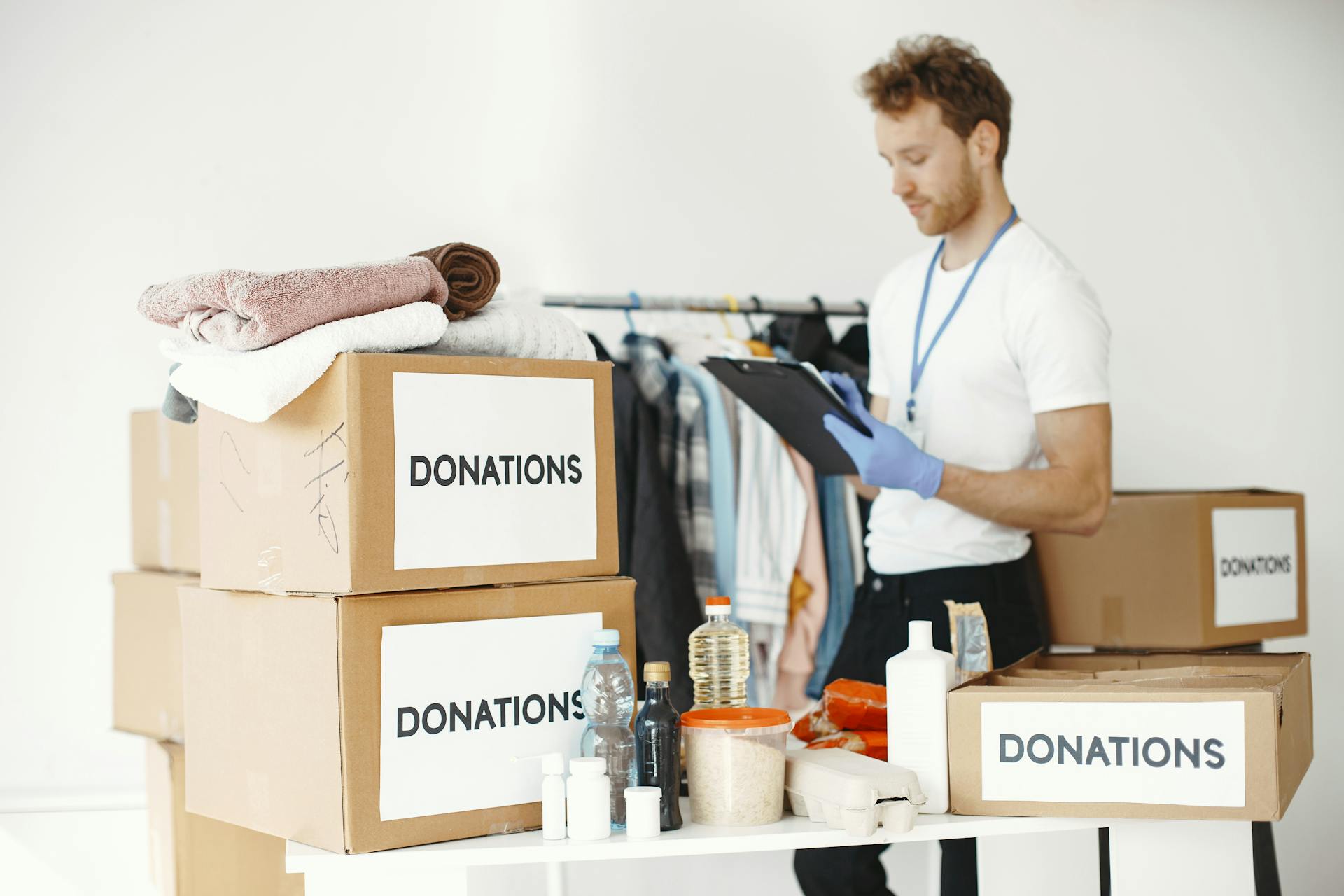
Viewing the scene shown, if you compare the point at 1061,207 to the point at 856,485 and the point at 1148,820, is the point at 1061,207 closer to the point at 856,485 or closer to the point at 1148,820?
the point at 856,485

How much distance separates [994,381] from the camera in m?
1.96

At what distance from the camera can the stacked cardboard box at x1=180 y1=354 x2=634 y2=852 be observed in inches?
44.4

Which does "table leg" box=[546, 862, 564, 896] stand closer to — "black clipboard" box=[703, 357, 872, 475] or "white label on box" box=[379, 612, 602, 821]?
"black clipboard" box=[703, 357, 872, 475]

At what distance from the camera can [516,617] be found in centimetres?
121

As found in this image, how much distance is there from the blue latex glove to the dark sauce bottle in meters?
0.75

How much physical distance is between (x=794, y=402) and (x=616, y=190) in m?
1.12

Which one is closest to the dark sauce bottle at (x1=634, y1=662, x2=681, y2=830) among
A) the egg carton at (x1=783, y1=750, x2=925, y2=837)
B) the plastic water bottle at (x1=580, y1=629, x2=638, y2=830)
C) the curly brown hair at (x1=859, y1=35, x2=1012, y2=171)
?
the plastic water bottle at (x1=580, y1=629, x2=638, y2=830)

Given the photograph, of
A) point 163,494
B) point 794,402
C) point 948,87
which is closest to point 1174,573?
point 794,402

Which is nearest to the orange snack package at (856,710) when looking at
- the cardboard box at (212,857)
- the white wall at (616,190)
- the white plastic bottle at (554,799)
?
the white plastic bottle at (554,799)

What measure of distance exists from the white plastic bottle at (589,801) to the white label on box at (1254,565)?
150 centimetres

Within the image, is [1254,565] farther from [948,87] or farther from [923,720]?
[923,720]

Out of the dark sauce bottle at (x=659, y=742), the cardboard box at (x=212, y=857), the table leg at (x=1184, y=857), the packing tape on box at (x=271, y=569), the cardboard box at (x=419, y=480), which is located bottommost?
the cardboard box at (x=212, y=857)

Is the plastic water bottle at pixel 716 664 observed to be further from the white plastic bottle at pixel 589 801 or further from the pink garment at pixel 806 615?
the pink garment at pixel 806 615

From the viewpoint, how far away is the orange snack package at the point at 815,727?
4.61 feet
